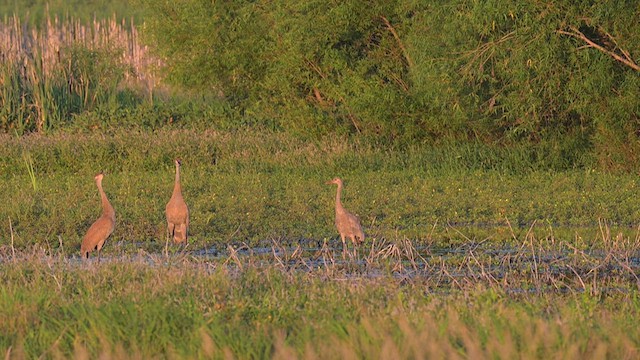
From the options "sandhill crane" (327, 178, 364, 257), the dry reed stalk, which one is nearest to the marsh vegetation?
the dry reed stalk

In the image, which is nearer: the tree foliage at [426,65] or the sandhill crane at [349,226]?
the sandhill crane at [349,226]

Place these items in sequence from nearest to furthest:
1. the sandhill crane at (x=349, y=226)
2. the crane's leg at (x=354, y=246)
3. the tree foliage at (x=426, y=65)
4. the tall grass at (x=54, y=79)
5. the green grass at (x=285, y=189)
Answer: the crane's leg at (x=354, y=246), the sandhill crane at (x=349, y=226), the green grass at (x=285, y=189), the tree foliage at (x=426, y=65), the tall grass at (x=54, y=79)

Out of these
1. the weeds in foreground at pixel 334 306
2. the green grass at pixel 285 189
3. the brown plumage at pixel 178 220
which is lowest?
the green grass at pixel 285 189

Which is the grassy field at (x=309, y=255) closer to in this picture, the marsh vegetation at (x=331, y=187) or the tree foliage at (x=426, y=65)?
the marsh vegetation at (x=331, y=187)

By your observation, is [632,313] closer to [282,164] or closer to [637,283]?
[637,283]

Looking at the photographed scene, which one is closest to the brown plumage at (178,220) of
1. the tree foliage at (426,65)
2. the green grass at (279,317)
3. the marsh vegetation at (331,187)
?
the marsh vegetation at (331,187)

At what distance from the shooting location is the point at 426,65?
16.2 m

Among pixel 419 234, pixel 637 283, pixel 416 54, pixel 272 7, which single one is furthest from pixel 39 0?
pixel 637 283

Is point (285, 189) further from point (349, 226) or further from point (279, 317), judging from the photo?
point (279, 317)

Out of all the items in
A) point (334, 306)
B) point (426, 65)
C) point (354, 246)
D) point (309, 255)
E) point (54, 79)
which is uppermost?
point (334, 306)

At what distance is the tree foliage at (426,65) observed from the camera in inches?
588

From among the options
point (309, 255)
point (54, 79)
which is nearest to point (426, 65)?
point (309, 255)

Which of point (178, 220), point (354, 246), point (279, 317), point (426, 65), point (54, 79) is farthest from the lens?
point (54, 79)

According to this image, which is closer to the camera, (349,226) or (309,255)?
(309,255)
